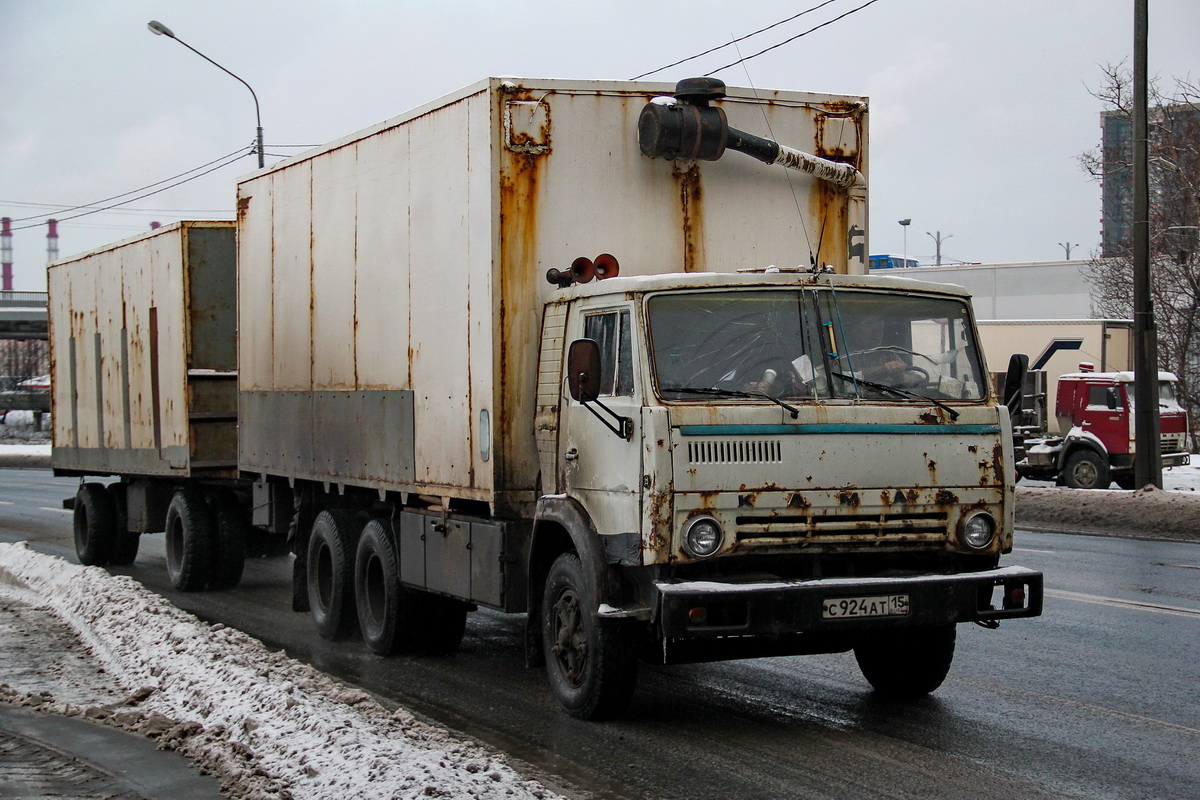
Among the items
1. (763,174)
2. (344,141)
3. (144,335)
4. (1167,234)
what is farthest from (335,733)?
(1167,234)

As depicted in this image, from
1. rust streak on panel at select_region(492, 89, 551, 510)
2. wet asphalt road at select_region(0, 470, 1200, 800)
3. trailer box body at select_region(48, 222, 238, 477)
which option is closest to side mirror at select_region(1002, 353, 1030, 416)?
wet asphalt road at select_region(0, 470, 1200, 800)

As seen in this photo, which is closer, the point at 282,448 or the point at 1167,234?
the point at 282,448

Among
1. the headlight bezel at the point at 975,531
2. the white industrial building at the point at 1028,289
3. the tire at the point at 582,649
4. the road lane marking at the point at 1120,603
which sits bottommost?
the road lane marking at the point at 1120,603

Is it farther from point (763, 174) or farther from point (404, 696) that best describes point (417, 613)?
point (763, 174)

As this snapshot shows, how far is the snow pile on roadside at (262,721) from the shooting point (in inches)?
218

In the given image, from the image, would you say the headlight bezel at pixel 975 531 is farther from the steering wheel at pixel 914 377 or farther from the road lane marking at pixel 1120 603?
the road lane marking at pixel 1120 603

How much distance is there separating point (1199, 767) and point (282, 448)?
7.52 m

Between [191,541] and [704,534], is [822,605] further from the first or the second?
[191,541]

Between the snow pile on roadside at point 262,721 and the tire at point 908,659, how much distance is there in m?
2.61

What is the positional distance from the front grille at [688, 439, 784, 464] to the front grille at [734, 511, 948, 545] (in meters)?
0.27

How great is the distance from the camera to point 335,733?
6.21 m

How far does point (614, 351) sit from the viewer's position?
7094mm

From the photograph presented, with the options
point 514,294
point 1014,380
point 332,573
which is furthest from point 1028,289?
point 514,294

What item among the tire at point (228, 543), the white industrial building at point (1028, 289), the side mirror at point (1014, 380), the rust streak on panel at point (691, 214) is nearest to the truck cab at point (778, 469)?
the side mirror at point (1014, 380)
